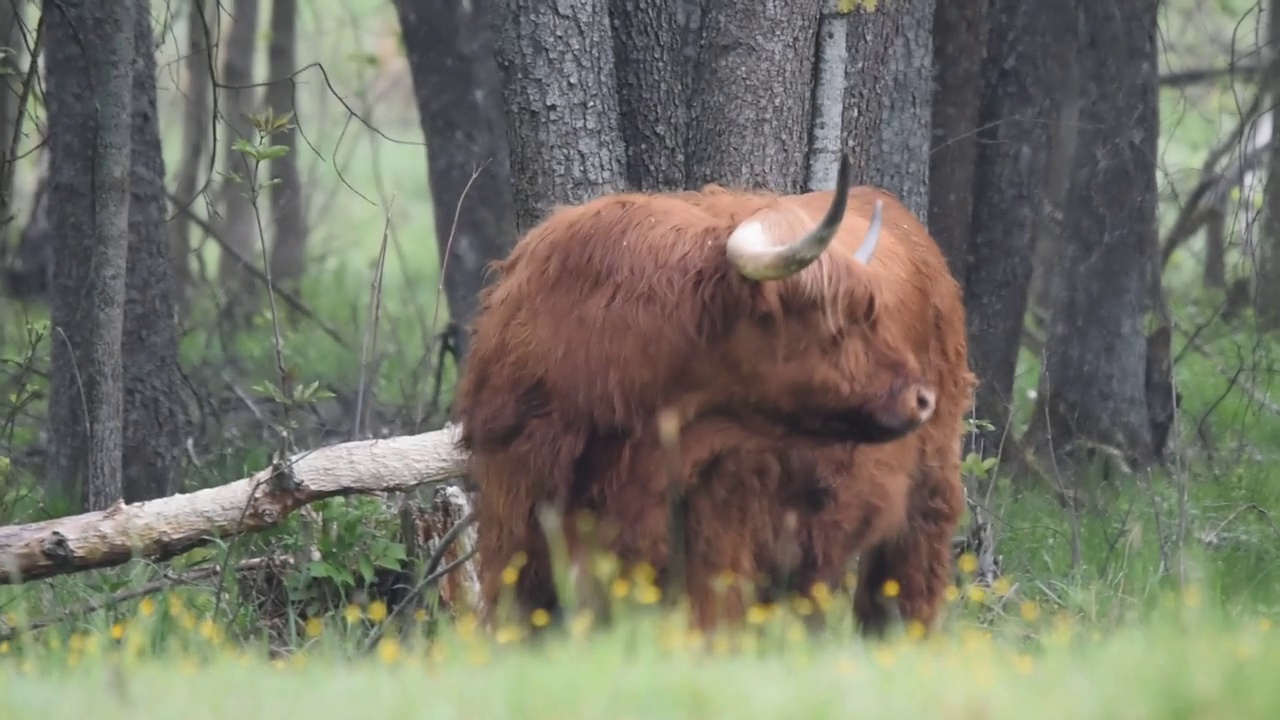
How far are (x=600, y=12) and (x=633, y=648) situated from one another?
3198 millimetres

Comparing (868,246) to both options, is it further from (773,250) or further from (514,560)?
(514,560)

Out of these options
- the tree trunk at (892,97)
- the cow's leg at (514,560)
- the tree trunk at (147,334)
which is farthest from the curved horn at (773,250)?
the tree trunk at (147,334)

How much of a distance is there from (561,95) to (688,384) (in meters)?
1.73

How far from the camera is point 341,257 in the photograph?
2069 cm

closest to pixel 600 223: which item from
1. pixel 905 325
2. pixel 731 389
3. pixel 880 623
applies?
pixel 731 389

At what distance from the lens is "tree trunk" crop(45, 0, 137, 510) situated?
7336 mm

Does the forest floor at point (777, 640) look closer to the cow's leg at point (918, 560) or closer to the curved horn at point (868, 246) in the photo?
the cow's leg at point (918, 560)

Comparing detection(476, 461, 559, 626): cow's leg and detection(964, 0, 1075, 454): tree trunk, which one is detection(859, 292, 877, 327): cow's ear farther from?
detection(964, 0, 1075, 454): tree trunk

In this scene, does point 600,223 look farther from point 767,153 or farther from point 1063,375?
point 1063,375

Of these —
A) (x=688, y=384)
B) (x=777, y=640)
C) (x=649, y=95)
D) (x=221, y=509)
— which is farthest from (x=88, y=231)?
(x=777, y=640)

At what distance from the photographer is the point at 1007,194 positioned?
951 cm

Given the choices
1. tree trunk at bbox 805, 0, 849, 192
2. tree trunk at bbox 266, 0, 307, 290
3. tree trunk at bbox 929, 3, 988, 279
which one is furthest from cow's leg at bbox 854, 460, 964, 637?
tree trunk at bbox 266, 0, 307, 290

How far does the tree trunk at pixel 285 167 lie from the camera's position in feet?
52.1

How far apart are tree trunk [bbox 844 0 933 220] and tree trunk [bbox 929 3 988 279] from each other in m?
1.70
